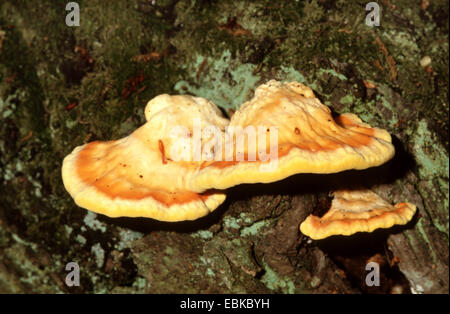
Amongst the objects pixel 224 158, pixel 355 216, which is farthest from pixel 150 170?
pixel 355 216

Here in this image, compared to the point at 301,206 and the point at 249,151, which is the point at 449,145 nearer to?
the point at 301,206

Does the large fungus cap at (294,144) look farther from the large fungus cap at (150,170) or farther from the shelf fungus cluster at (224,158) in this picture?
the large fungus cap at (150,170)

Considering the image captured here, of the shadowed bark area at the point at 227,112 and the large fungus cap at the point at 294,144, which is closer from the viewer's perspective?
the large fungus cap at the point at 294,144

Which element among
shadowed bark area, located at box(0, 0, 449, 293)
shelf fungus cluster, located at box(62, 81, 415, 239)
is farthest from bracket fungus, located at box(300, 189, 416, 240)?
shadowed bark area, located at box(0, 0, 449, 293)

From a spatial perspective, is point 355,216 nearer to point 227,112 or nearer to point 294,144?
A: point 294,144

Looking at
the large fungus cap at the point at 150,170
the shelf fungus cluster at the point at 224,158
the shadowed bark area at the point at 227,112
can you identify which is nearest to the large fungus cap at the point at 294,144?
the shelf fungus cluster at the point at 224,158

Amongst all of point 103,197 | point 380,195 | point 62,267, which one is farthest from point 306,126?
point 62,267

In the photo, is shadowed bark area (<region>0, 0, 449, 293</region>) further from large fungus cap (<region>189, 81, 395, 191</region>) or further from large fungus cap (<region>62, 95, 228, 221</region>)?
large fungus cap (<region>189, 81, 395, 191</region>)
